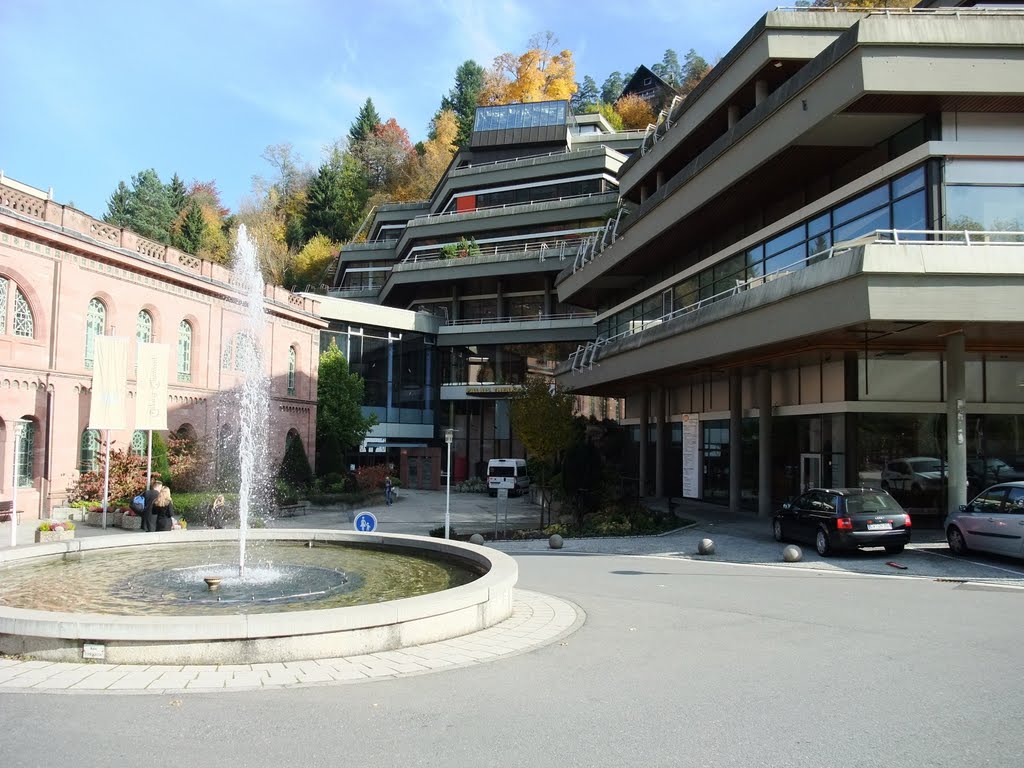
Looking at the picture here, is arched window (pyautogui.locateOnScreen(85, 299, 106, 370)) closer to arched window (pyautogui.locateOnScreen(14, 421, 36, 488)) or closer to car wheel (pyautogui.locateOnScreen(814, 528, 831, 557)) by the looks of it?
arched window (pyautogui.locateOnScreen(14, 421, 36, 488))

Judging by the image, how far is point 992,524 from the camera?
16.1 metres

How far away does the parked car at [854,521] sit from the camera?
1695 centimetres

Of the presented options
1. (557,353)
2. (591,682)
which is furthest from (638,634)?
(557,353)

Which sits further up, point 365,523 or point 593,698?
point 365,523

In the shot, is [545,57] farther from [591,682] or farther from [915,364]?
[591,682]

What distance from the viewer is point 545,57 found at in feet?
293

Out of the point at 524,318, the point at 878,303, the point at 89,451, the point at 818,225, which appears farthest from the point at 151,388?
the point at 524,318

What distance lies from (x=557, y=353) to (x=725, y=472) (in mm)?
25852

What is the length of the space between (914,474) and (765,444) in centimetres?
501

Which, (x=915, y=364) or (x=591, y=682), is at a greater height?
(x=915, y=364)

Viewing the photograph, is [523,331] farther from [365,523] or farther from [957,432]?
[365,523]

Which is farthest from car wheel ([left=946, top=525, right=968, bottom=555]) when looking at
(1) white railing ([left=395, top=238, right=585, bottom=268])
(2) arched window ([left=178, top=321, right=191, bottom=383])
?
(1) white railing ([left=395, top=238, right=585, bottom=268])

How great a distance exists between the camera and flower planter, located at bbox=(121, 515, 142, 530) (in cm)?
2348

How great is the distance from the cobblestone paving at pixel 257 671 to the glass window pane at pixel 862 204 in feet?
53.8
